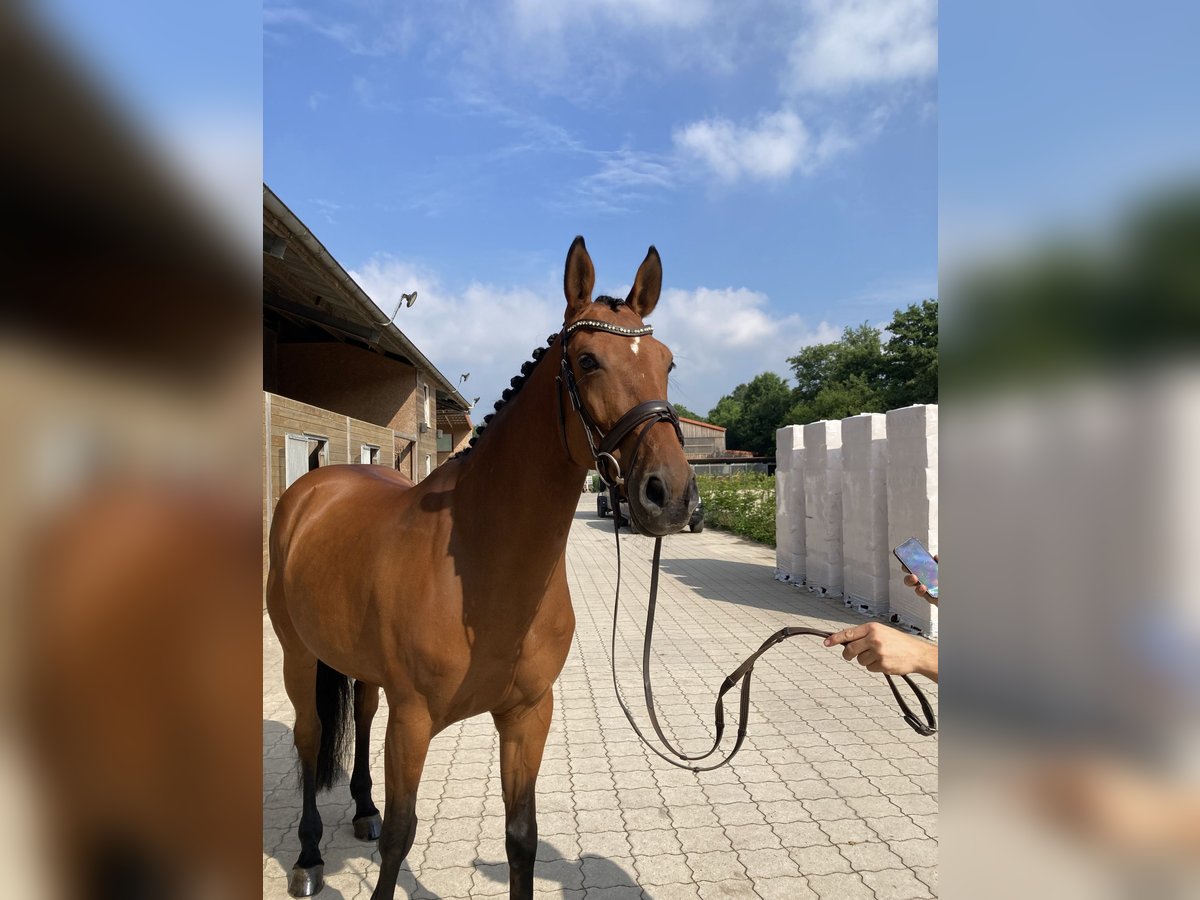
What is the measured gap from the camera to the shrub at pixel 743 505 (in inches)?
671

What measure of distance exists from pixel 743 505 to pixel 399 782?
1683 centimetres

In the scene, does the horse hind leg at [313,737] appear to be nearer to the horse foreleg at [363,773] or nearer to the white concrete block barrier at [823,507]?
the horse foreleg at [363,773]

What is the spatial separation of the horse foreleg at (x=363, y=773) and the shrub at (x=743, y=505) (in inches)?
537

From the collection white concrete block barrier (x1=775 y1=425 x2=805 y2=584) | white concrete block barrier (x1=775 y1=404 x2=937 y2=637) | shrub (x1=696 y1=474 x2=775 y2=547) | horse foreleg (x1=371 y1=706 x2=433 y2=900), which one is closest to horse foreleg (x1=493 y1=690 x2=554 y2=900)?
horse foreleg (x1=371 y1=706 x2=433 y2=900)

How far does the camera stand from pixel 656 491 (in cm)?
171

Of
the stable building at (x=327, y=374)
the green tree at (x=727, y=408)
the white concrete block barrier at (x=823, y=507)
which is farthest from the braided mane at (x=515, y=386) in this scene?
the green tree at (x=727, y=408)
